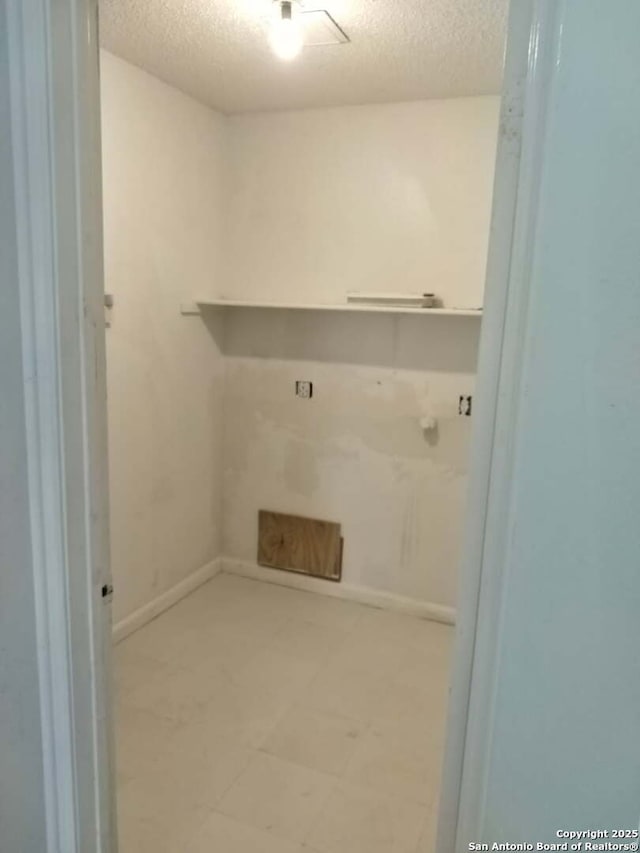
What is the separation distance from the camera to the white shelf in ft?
8.77

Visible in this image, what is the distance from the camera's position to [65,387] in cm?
105

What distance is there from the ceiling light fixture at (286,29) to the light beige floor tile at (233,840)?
7.98 ft

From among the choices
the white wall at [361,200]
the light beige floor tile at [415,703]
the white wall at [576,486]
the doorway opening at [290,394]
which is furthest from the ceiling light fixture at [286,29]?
the light beige floor tile at [415,703]

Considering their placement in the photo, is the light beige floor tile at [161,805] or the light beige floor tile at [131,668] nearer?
the light beige floor tile at [161,805]

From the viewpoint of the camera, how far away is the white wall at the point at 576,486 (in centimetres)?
65

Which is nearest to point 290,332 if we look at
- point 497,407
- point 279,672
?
point 279,672

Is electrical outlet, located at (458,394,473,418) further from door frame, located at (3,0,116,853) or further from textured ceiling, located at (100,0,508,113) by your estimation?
door frame, located at (3,0,116,853)

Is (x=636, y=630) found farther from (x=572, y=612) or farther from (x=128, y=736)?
(x=128, y=736)

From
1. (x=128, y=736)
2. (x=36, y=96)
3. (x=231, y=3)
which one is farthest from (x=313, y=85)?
(x=128, y=736)

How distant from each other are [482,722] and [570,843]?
7.0 inches

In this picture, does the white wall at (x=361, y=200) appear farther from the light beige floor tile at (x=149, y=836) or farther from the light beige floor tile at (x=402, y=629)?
the light beige floor tile at (x=149, y=836)

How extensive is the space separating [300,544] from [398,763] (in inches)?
55.5

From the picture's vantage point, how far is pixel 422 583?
3.11 m

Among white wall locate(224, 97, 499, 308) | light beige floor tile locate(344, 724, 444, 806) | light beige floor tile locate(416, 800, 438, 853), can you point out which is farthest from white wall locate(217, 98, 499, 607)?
light beige floor tile locate(416, 800, 438, 853)
